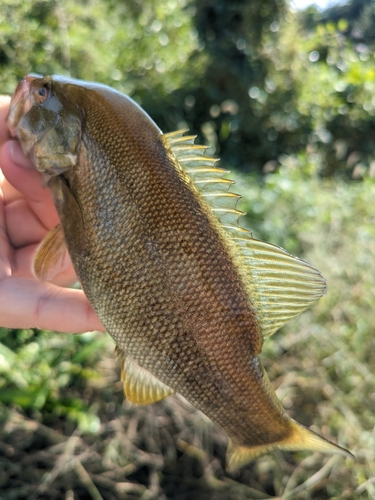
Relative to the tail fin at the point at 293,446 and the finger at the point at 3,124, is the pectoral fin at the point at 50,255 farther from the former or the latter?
the tail fin at the point at 293,446

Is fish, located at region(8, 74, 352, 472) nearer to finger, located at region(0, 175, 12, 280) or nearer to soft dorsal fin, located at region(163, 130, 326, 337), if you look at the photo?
soft dorsal fin, located at region(163, 130, 326, 337)

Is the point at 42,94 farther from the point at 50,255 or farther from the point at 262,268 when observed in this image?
the point at 262,268

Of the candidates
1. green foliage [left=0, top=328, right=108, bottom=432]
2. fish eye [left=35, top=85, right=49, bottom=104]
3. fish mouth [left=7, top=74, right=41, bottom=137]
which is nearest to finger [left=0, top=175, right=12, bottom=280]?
fish mouth [left=7, top=74, right=41, bottom=137]

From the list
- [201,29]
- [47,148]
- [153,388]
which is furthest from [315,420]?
[201,29]

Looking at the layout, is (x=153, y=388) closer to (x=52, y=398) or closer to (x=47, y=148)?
(x=47, y=148)

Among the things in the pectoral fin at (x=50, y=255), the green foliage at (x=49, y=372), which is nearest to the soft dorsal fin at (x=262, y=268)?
the pectoral fin at (x=50, y=255)

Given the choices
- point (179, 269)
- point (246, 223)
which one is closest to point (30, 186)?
point (179, 269)
